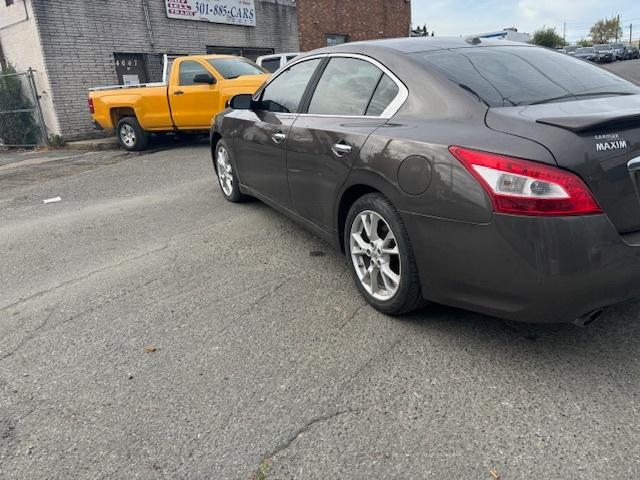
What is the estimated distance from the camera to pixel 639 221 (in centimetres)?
246

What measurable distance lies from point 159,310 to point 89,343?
51 cm

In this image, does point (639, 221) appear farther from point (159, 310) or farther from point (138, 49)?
point (138, 49)

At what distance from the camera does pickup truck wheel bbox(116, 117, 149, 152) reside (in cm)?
1133

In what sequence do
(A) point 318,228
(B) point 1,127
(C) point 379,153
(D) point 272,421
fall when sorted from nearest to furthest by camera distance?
(D) point 272,421 < (C) point 379,153 < (A) point 318,228 < (B) point 1,127

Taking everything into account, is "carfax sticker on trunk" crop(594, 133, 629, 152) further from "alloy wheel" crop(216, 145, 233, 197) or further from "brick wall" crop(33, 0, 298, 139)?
"brick wall" crop(33, 0, 298, 139)

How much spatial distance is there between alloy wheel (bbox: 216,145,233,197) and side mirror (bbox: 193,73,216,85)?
14.5ft

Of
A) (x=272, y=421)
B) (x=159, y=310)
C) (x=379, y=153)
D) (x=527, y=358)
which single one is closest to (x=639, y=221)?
(x=527, y=358)

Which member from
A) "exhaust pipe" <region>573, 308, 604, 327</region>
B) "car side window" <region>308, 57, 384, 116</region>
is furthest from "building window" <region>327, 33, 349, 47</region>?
"exhaust pipe" <region>573, 308, 604, 327</region>

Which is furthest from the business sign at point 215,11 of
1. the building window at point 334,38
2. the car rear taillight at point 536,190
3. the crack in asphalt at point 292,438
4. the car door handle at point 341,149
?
the crack in asphalt at point 292,438

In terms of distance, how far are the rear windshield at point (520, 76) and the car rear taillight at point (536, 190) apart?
0.56 m

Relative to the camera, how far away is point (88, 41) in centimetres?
1358

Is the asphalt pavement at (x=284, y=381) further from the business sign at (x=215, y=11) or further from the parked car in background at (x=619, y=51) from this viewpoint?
the parked car in background at (x=619, y=51)

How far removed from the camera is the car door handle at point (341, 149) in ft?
10.8

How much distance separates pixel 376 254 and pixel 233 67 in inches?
334
